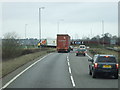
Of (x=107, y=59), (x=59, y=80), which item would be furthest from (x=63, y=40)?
(x=59, y=80)

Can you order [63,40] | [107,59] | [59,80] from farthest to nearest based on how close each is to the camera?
1. [63,40]
2. [107,59]
3. [59,80]

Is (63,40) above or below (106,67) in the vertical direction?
above

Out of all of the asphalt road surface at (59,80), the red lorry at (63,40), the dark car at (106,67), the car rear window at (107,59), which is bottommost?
the asphalt road surface at (59,80)

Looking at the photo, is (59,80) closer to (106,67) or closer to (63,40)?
(106,67)

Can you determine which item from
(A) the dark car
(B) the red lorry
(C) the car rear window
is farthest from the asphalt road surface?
(B) the red lorry

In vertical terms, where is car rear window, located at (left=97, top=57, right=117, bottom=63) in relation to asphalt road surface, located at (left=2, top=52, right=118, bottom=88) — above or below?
above

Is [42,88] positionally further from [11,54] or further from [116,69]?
[11,54]

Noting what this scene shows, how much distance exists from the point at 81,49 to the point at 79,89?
40.7 metres

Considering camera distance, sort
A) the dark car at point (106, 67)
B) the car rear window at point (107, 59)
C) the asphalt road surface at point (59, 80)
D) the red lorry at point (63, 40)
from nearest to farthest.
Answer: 1. the asphalt road surface at point (59, 80)
2. the dark car at point (106, 67)
3. the car rear window at point (107, 59)
4. the red lorry at point (63, 40)

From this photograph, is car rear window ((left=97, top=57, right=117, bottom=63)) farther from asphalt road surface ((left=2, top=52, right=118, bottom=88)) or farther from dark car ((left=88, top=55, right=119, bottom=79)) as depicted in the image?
asphalt road surface ((left=2, top=52, right=118, bottom=88))

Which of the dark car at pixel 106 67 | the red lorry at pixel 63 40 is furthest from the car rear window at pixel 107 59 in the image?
the red lorry at pixel 63 40

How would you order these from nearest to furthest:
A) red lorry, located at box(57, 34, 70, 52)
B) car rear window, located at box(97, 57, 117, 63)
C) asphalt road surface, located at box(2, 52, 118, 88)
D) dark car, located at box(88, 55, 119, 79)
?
1. asphalt road surface, located at box(2, 52, 118, 88)
2. dark car, located at box(88, 55, 119, 79)
3. car rear window, located at box(97, 57, 117, 63)
4. red lorry, located at box(57, 34, 70, 52)

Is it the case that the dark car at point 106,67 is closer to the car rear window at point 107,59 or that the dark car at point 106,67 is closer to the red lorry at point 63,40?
the car rear window at point 107,59

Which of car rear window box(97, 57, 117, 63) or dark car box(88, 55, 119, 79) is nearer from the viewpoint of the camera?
dark car box(88, 55, 119, 79)
